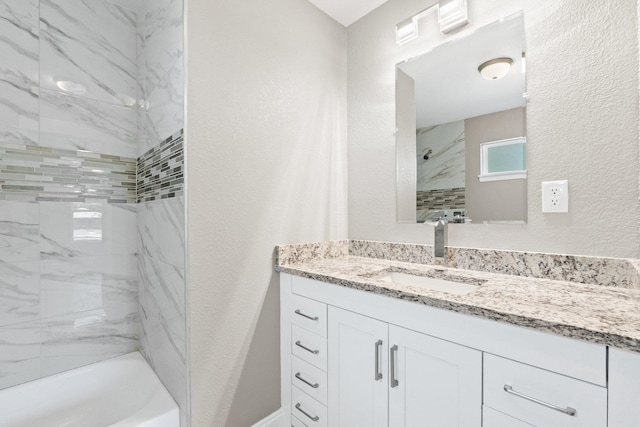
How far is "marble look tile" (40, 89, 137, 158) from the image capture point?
1.57 metres

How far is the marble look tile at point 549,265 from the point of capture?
105 centimetres

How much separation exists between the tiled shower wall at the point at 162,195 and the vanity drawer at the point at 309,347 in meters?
0.51

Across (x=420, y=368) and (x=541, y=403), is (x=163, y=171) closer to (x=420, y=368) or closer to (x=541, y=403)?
(x=420, y=368)

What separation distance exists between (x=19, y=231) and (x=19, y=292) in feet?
1.02

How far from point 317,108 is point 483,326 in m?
1.44

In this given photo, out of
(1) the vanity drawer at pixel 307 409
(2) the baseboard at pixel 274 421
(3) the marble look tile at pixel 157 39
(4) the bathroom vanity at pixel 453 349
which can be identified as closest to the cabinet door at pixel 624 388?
(4) the bathroom vanity at pixel 453 349

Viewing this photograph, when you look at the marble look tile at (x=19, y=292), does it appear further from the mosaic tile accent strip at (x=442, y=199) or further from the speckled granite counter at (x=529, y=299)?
the mosaic tile accent strip at (x=442, y=199)

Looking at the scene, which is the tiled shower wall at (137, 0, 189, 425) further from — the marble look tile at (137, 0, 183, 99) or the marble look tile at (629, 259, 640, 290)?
the marble look tile at (629, 259, 640, 290)

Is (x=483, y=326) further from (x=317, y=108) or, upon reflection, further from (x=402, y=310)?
(x=317, y=108)

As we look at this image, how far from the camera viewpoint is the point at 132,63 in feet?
6.15

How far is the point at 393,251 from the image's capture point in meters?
1.71

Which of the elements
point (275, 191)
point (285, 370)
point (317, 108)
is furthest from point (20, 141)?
point (285, 370)

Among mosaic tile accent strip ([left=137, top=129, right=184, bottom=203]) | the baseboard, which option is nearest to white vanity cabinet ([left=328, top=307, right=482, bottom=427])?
the baseboard

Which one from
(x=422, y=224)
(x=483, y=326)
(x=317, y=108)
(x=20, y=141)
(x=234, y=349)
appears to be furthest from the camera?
(x=317, y=108)
